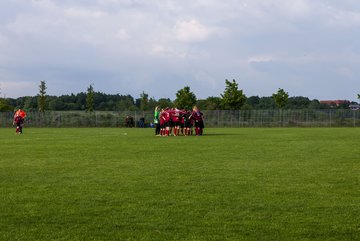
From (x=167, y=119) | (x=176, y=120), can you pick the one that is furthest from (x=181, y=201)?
(x=176, y=120)

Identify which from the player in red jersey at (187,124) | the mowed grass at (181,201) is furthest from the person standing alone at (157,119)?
the mowed grass at (181,201)

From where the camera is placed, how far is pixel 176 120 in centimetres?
3450

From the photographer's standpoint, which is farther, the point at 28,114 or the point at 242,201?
the point at 28,114

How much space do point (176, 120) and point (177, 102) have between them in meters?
46.9

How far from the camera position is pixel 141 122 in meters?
69.6

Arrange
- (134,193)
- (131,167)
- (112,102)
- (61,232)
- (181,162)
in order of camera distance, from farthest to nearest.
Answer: (112,102) < (181,162) < (131,167) < (134,193) < (61,232)

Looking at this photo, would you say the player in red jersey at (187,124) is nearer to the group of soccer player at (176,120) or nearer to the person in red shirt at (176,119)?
Result: the group of soccer player at (176,120)

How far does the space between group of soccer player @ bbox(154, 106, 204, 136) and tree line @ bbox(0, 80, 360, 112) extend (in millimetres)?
41720

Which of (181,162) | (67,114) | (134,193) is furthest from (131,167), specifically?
(67,114)

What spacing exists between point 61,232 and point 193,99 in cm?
7538

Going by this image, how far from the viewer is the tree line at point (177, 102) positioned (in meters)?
77.4

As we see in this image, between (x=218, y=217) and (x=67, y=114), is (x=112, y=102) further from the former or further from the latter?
(x=218, y=217)

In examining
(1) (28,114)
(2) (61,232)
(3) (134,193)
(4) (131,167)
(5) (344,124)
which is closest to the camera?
(2) (61,232)

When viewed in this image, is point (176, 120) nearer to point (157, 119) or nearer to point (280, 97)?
point (157, 119)
